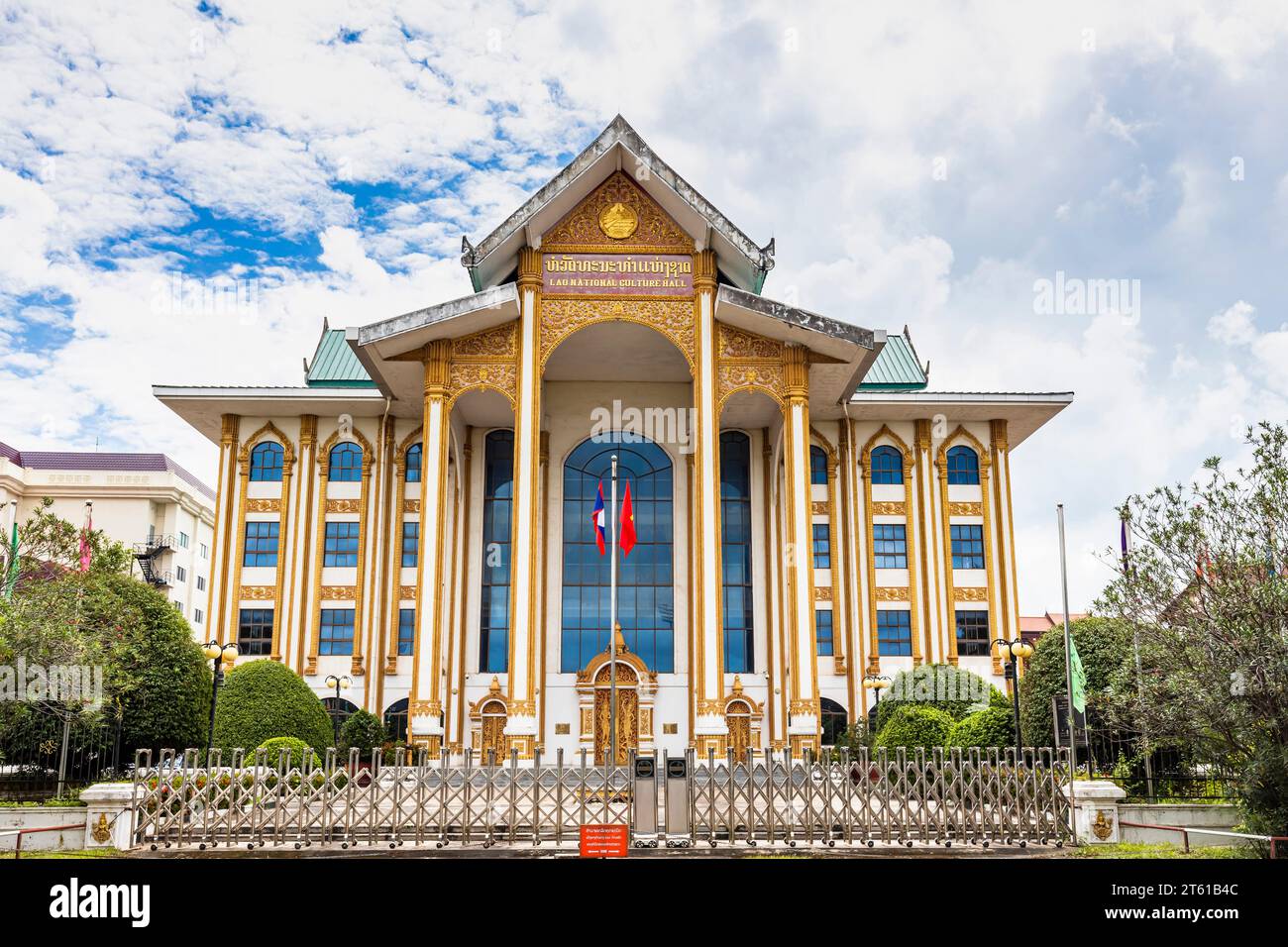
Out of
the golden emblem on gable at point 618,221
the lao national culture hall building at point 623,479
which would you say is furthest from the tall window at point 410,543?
the golden emblem on gable at point 618,221

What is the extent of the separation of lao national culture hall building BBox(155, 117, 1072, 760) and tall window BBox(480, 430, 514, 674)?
0.28ft

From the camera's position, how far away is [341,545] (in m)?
31.0

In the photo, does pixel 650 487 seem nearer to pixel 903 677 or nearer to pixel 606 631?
pixel 606 631

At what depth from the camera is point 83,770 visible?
20000mm

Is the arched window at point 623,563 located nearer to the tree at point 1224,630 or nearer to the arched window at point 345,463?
the arched window at point 345,463

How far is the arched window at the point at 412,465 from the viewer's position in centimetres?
3145

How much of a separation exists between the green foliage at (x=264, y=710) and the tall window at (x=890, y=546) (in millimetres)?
16285

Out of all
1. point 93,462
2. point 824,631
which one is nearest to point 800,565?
point 824,631

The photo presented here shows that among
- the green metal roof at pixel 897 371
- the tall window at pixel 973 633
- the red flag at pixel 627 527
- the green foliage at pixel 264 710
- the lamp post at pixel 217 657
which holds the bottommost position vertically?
the green foliage at pixel 264 710

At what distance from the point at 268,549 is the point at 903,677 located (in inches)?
715

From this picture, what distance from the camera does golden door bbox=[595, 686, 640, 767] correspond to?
28828 millimetres

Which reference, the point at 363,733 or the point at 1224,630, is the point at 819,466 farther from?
the point at 1224,630

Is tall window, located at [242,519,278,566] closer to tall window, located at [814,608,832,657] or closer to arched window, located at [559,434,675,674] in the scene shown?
arched window, located at [559,434,675,674]
